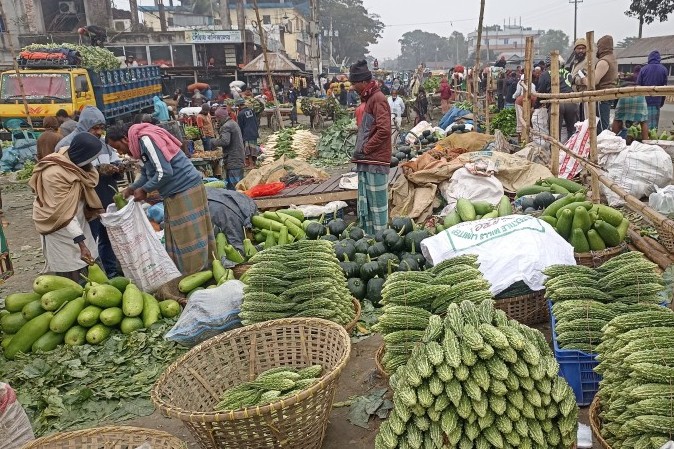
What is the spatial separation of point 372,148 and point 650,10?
40.5 meters

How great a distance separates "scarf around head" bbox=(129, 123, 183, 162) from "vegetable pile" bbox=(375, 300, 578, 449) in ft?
11.9

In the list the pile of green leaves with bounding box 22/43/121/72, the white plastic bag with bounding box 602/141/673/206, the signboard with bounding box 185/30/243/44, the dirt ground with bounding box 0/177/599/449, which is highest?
the signboard with bounding box 185/30/243/44

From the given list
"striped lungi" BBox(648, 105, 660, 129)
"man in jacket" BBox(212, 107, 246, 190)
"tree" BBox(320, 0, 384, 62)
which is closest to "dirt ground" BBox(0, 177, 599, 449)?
"man in jacket" BBox(212, 107, 246, 190)

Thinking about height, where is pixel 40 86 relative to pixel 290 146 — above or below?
above

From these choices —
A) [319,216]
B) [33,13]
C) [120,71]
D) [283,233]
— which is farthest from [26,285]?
[33,13]

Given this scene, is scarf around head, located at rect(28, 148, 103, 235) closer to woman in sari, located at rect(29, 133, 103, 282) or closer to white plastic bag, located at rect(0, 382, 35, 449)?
woman in sari, located at rect(29, 133, 103, 282)

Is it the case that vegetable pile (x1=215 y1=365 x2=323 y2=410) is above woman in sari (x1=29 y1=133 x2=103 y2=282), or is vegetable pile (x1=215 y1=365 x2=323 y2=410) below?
below

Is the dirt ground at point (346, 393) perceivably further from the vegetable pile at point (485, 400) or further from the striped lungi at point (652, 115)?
the striped lungi at point (652, 115)

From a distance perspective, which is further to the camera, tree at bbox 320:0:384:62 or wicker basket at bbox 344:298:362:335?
tree at bbox 320:0:384:62

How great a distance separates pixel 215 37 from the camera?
31672mm

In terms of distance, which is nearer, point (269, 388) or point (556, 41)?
point (269, 388)

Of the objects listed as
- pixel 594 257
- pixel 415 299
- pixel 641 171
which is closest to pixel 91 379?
pixel 415 299

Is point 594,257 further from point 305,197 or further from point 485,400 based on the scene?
point 305,197

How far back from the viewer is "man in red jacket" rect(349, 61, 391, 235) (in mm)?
6090
